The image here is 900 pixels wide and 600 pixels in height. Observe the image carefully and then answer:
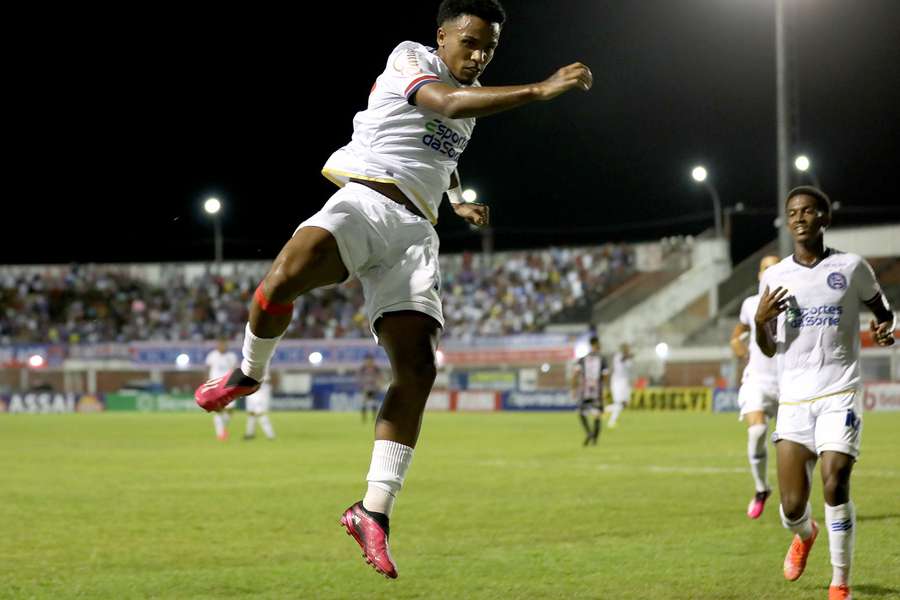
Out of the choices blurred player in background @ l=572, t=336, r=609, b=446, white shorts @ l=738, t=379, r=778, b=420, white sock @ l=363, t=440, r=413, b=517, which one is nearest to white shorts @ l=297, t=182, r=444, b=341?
white sock @ l=363, t=440, r=413, b=517

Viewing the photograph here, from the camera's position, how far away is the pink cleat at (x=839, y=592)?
7875mm

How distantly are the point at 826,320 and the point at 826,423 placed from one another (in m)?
0.69

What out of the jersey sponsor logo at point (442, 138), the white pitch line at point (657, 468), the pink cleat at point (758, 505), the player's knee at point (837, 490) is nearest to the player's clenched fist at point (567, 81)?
the jersey sponsor logo at point (442, 138)

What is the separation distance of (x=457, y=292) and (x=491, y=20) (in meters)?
57.6

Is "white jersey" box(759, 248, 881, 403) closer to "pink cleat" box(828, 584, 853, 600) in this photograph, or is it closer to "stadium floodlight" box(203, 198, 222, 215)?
"pink cleat" box(828, 584, 853, 600)

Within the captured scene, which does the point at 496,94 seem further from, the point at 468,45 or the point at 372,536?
the point at 372,536

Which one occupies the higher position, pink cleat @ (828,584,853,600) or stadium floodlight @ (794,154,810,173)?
stadium floodlight @ (794,154,810,173)

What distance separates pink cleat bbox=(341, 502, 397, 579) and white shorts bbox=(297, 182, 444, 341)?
3.16 ft

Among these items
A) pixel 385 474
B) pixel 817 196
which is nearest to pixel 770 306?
pixel 817 196

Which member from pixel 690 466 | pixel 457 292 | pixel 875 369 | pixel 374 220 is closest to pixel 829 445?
pixel 374 220

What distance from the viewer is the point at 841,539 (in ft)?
26.6

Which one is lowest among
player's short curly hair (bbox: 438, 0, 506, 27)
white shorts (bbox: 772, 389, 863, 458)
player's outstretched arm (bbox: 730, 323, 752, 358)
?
white shorts (bbox: 772, 389, 863, 458)

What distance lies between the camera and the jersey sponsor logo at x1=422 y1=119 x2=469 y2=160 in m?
6.36

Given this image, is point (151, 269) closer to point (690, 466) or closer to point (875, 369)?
point (875, 369)
